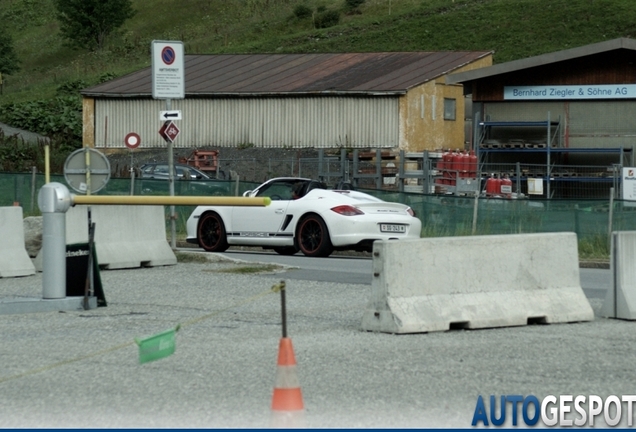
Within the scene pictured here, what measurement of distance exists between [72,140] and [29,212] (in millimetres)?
33968

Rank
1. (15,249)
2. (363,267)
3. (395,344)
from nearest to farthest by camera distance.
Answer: (395,344) < (15,249) < (363,267)

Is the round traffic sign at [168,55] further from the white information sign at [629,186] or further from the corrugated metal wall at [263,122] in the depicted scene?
the corrugated metal wall at [263,122]

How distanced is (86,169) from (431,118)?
1456 inches

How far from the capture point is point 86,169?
16094mm

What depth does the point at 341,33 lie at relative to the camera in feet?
257

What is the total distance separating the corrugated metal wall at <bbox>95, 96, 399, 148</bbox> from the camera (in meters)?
51.0

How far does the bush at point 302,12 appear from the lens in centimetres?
9150

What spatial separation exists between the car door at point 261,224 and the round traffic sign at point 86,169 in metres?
5.09

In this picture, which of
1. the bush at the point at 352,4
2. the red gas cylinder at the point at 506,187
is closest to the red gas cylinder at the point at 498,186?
the red gas cylinder at the point at 506,187

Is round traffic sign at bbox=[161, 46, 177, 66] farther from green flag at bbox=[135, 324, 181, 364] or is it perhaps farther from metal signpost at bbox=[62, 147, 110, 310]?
green flag at bbox=[135, 324, 181, 364]

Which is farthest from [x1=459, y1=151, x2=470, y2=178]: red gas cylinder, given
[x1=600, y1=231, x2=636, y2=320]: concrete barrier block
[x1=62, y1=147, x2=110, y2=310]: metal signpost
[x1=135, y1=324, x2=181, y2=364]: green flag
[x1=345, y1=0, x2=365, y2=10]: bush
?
[x1=345, y1=0, x2=365, y2=10]: bush

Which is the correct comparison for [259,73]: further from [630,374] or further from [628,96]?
[630,374]

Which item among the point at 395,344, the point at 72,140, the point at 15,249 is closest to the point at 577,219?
the point at 15,249

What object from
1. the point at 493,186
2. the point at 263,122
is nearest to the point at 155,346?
the point at 493,186
